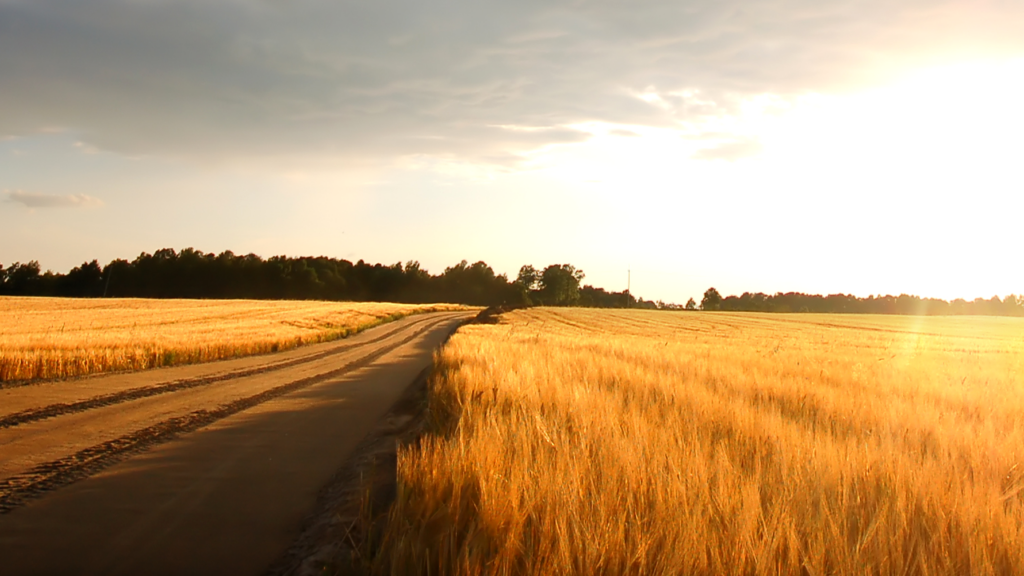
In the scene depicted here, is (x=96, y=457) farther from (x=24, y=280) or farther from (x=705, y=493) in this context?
(x=24, y=280)

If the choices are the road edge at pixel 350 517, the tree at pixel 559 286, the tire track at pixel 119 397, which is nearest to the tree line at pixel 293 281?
the tree at pixel 559 286

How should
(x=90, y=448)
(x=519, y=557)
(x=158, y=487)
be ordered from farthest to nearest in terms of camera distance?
1. (x=90, y=448)
2. (x=158, y=487)
3. (x=519, y=557)

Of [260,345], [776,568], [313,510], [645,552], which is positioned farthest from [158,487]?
[260,345]

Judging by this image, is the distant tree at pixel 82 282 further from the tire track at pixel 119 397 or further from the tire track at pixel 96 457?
the tire track at pixel 96 457

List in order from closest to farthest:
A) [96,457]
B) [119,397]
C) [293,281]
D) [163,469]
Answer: [163,469], [96,457], [119,397], [293,281]

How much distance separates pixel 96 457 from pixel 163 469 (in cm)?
92

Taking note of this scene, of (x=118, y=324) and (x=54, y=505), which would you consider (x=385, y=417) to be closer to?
(x=54, y=505)

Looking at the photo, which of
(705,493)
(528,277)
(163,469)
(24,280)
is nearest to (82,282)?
(24,280)

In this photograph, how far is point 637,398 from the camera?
26.8ft

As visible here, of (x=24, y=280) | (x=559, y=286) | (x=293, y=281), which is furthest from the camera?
(x=559, y=286)

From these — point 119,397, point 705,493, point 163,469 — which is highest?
point 705,493

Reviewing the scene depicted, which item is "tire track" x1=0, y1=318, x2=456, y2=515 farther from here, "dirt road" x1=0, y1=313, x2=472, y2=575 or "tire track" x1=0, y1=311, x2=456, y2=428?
"tire track" x1=0, y1=311, x2=456, y2=428

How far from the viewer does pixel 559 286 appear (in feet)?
456

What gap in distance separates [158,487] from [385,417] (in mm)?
4843
